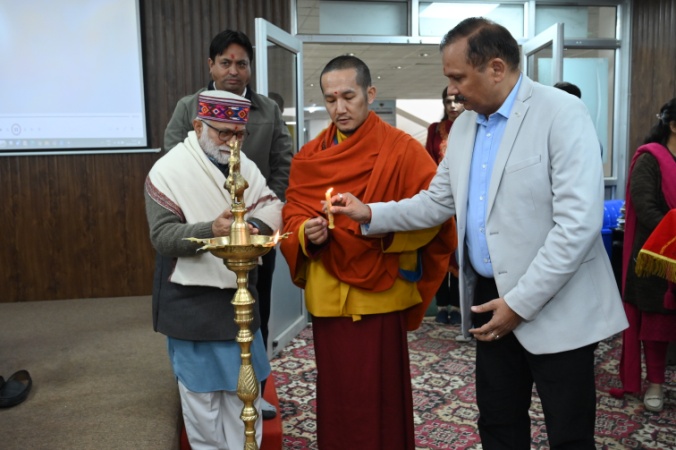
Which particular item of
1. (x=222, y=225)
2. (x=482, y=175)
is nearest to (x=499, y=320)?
(x=482, y=175)

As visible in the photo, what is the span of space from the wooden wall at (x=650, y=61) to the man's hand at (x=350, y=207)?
4818 mm

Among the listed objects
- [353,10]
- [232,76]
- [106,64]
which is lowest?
[232,76]

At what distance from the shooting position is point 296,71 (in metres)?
4.15

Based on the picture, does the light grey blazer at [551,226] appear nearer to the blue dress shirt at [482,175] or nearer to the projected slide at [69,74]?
the blue dress shirt at [482,175]

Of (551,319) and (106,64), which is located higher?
(106,64)

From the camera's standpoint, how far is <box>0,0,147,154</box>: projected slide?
15.1ft

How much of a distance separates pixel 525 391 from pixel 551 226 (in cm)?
50

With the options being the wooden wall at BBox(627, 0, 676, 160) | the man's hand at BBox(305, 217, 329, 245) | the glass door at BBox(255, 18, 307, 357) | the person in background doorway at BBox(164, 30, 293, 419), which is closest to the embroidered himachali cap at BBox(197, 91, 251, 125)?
→ the man's hand at BBox(305, 217, 329, 245)

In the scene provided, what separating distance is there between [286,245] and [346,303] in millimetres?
250

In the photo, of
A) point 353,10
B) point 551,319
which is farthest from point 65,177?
point 551,319

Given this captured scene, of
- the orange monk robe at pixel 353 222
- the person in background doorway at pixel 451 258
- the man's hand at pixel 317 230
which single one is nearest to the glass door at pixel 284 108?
the person in background doorway at pixel 451 258

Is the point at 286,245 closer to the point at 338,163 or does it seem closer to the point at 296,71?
the point at 338,163

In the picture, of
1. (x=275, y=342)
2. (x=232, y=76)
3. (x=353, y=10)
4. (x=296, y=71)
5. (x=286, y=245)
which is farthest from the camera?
(x=353, y=10)

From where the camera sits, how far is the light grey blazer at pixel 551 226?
1.43m
